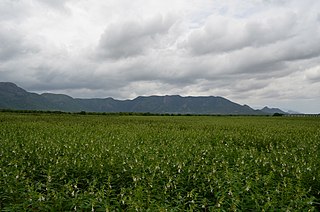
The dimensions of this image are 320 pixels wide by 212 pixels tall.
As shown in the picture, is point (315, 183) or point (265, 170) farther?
point (265, 170)

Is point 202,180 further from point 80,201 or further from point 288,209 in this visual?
point 80,201

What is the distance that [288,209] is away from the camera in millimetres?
5973

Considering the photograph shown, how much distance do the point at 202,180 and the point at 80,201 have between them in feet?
13.2

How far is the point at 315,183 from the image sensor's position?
28.6 ft

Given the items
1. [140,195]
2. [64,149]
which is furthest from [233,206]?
[64,149]

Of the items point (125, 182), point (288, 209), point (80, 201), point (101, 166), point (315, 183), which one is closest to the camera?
point (288, 209)

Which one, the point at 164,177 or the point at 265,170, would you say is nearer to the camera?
the point at 164,177

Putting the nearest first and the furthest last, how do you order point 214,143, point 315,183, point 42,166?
point 315,183, point 42,166, point 214,143

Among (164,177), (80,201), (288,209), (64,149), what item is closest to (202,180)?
(164,177)

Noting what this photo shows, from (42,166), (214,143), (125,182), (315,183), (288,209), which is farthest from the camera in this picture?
(214,143)

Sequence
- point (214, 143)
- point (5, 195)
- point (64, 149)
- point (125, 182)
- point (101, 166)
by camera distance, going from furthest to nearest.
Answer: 1. point (214, 143)
2. point (64, 149)
3. point (101, 166)
4. point (125, 182)
5. point (5, 195)

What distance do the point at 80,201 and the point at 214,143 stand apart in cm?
1303

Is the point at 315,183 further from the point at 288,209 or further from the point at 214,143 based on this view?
the point at 214,143

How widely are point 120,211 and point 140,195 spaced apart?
2.04 ft
